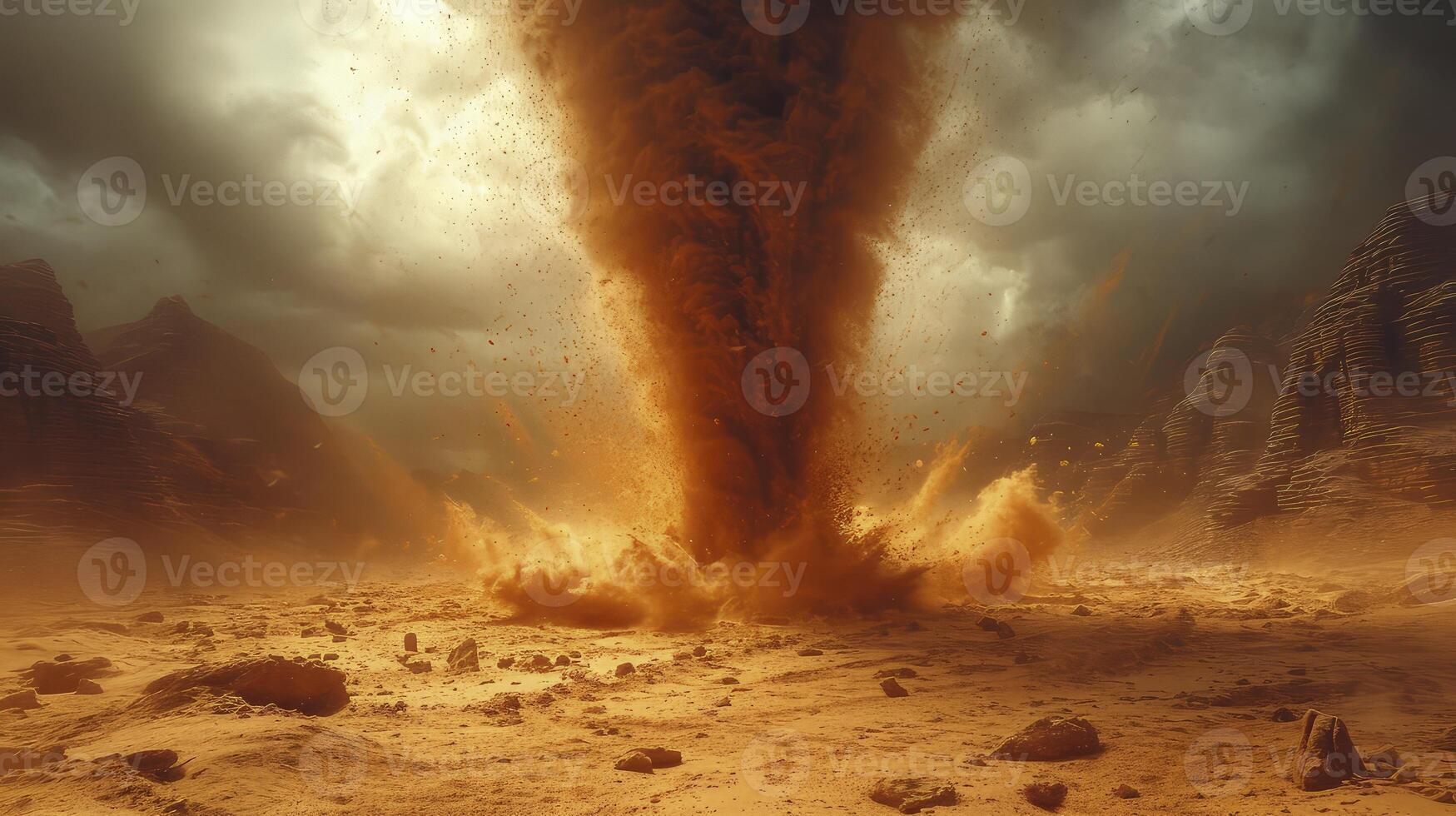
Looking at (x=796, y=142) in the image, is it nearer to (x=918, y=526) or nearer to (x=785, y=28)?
(x=785, y=28)

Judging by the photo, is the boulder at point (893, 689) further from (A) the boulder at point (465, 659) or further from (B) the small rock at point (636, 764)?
(A) the boulder at point (465, 659)

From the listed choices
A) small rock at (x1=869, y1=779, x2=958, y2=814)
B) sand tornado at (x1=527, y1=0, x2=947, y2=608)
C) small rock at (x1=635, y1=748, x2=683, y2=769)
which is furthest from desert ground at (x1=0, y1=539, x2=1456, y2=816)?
sand tornado at (x1=527, y1=0, x2=947, y2=608)

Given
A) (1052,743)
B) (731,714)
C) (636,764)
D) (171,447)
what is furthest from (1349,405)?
(171,447)

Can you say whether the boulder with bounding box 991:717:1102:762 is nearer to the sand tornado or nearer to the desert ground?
the desert ground

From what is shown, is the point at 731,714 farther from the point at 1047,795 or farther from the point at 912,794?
the point at 1047,795

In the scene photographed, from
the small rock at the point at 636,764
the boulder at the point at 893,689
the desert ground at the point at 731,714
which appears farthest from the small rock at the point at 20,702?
the boulder at the point at 893,689

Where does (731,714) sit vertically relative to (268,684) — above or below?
below
